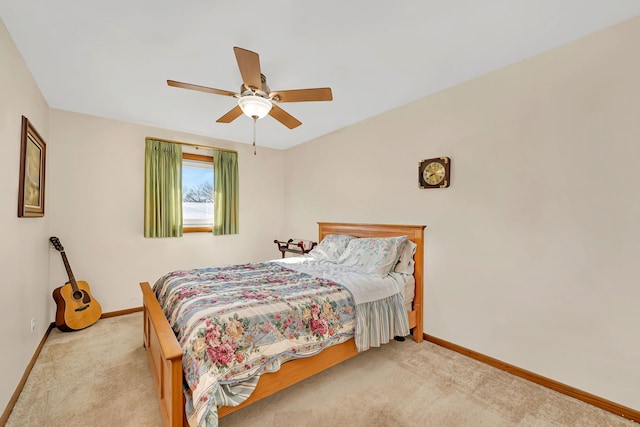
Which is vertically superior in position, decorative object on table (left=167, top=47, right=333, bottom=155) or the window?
decorative object on table (left=167, top=47, right=333, bottom=155)

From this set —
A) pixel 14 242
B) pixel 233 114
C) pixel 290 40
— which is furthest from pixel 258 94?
pixel 14 242

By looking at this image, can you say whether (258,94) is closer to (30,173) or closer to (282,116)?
(282,116)

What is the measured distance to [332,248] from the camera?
3.47m

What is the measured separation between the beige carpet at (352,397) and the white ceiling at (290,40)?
2.54 meters

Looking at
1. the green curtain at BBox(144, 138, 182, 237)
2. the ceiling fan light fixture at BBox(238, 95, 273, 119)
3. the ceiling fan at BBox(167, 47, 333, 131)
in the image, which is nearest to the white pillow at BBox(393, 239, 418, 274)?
the ceiling fan at BBox(167, 47, 333, 131)

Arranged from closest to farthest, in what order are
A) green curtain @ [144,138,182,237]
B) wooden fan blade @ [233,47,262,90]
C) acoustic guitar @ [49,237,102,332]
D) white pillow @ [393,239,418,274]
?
wooden fan blade @ [233,47,262,90]
white pillow @ [393,239,418,274]
acoustic guitar @ [49,237,102,332]
green curtain @ [144,138,182,237]

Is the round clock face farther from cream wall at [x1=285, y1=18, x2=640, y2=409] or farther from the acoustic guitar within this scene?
the acoustic guitar

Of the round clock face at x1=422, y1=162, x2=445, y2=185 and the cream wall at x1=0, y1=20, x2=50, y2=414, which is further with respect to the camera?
the round clock face at x1=422, y1=162, x2=445, y2=185

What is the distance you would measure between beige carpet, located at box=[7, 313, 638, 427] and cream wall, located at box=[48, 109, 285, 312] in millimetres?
1101

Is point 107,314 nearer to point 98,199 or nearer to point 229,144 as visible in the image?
point 98,199

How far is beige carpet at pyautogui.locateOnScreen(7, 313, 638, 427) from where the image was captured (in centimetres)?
176

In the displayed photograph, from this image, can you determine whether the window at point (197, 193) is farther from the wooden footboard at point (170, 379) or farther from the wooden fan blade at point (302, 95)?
the wooden footboard at point (170, 379)

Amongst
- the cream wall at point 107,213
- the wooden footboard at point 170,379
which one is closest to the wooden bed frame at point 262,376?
the wooden footboard at point 170,379

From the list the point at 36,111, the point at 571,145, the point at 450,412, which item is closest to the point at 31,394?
the point at 36,111
